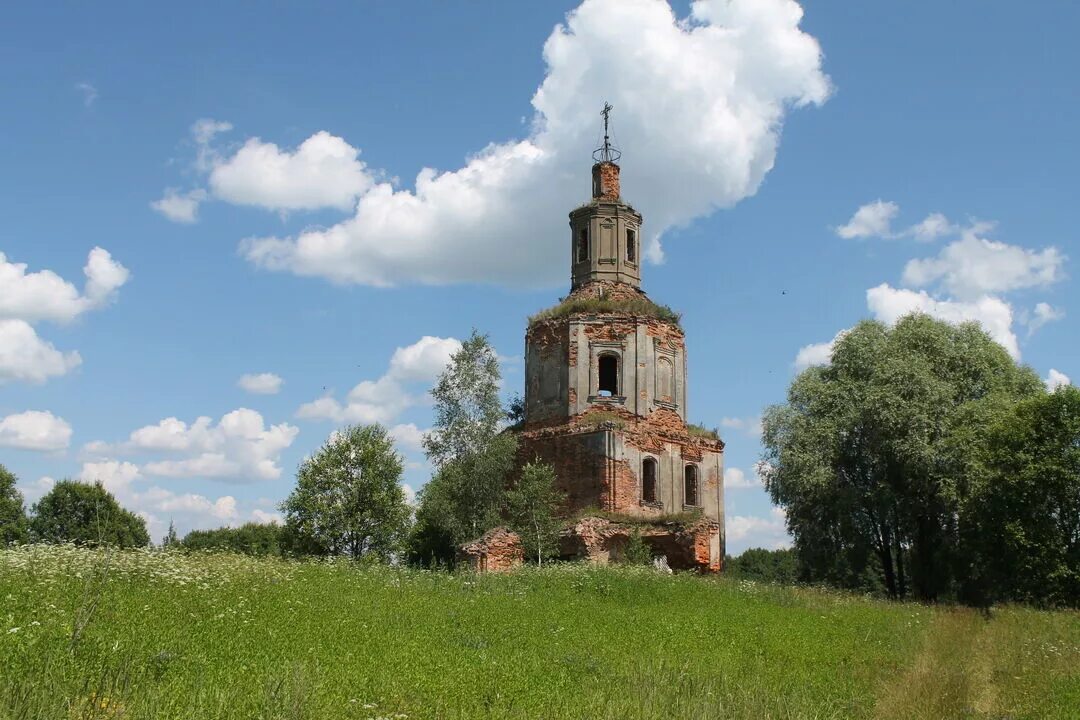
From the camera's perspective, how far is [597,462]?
2939 cm

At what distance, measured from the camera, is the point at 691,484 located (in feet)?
106

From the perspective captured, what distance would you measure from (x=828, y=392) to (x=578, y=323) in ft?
33.2

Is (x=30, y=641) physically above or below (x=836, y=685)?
above

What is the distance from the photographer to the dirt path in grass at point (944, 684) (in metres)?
10.8

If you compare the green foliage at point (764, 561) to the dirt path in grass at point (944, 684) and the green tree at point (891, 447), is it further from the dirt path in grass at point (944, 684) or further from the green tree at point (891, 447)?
the dirt path in grass at point (944, 684)

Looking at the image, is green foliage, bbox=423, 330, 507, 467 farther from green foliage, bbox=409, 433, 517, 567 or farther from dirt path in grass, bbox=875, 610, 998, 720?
dirt path in grass, bbox=875, 610, 998, 720

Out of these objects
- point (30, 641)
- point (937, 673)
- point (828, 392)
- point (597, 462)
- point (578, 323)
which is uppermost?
point (578, 323)

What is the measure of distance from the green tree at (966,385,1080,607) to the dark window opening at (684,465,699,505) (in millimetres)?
9503

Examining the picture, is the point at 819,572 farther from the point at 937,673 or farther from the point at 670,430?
the point at 937,673

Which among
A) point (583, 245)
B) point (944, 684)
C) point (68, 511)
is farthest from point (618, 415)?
point (68, 511)

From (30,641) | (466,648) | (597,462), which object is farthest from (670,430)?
(30,641)

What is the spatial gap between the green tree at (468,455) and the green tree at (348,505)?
1365mm

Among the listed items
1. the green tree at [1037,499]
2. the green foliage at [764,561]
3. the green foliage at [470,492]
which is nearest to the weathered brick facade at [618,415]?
the green foliage at [470,492]

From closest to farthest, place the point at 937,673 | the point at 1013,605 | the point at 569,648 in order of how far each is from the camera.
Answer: the point at 569,648 → the point at 937,673 → the point at 1013,605
